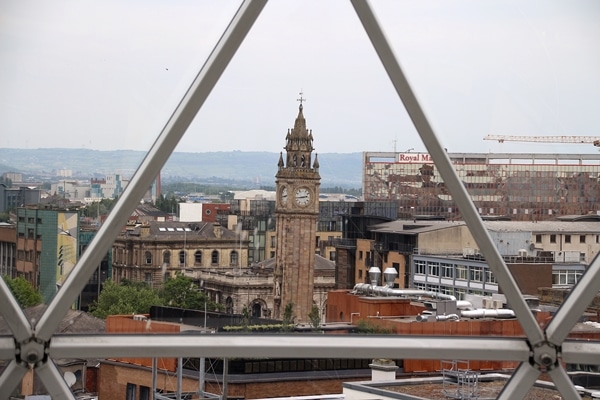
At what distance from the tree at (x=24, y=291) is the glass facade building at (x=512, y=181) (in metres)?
1.60

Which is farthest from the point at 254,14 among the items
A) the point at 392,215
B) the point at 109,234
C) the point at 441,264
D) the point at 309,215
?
the point at 309,215

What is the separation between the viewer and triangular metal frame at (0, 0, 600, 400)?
361cm

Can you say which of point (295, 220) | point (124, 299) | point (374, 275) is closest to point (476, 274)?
point (124, 299)

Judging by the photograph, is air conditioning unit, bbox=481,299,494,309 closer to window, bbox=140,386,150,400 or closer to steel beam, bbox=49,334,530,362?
window, bbox=140,386,150,400

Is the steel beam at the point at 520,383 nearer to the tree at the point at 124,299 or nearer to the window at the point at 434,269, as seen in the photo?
the tree at the point at 124,299

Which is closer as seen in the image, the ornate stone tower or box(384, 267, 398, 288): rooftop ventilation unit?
the ornate stone tower

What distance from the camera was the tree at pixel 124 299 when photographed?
15.1 ft

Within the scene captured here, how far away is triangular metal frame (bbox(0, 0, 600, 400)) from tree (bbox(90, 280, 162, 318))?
2.30 feet

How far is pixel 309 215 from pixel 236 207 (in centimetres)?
1847

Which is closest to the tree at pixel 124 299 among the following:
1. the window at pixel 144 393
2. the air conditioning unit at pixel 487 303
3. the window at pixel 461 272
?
the window at pixel 144 393

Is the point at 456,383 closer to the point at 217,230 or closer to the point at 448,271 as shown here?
the point at 217,230

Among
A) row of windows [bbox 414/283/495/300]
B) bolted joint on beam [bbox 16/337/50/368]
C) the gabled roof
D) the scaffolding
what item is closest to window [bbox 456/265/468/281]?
row of windows [bbox 414/283/495/300]

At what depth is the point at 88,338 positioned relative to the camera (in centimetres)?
366

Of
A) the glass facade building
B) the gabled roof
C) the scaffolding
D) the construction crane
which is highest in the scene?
the construction crane
